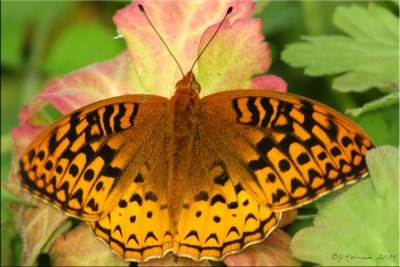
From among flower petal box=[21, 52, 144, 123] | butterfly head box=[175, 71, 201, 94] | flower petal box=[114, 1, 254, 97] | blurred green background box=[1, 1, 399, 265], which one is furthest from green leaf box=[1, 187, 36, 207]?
butterfly head box=[175, 71, 201, 94]

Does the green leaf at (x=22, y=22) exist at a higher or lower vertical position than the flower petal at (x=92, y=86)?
lower

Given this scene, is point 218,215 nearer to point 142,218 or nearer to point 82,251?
point 142,218

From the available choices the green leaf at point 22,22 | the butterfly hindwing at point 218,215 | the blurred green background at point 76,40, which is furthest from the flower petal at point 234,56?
the green leaf at point 22,22

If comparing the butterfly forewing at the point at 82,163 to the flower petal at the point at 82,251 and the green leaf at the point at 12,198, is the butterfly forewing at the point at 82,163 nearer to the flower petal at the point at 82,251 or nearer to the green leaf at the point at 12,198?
the flower petal at the point at 82,251

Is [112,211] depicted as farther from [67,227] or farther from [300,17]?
[300,17]

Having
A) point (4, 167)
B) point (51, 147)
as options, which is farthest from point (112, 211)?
point (4, 167)

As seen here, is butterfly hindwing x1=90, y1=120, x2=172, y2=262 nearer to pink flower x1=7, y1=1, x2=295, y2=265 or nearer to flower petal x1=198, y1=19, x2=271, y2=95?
pink flower x1=7, y1=1, x2=295, y2=265

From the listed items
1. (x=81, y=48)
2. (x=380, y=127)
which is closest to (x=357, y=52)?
(x=380, y=127)
